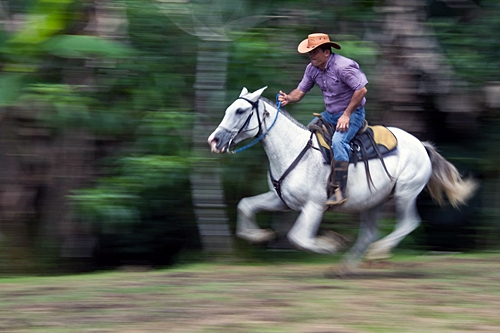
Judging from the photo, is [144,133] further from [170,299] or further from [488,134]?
[488,134]

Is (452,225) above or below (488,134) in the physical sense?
below

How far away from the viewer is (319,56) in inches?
312

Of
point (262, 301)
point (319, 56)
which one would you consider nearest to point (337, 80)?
point (319, 56)

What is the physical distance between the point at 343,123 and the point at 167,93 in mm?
3494

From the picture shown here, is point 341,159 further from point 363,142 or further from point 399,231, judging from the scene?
point 399,231

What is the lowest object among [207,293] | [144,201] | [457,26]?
[144,201]

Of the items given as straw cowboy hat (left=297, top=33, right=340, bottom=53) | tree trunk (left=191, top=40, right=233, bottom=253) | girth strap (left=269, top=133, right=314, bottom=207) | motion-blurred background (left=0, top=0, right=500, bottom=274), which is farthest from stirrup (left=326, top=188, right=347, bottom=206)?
tree trunk (left=191, top=40, right=233, bottom=253)

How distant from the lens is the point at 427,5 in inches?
465

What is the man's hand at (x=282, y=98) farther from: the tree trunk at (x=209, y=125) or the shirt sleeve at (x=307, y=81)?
the tree trunk at (x=209, y=125)

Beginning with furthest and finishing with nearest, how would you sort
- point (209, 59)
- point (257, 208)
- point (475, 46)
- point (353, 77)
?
point (475, 46) < point (209, 59) < point (257, 208) < point (353, 77)

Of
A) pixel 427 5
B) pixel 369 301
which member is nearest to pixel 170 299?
pixel 369 301

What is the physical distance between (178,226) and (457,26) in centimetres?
540

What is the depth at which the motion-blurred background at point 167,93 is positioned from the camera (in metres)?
9.98

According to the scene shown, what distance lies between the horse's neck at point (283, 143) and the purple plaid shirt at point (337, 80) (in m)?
0.43
